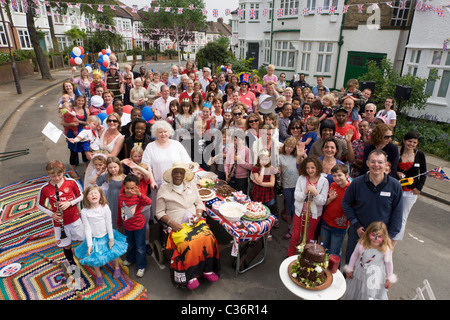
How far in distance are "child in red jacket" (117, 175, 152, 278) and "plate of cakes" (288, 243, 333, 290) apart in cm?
238

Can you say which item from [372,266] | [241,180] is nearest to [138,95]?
[241,180]

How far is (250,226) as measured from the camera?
164 inches

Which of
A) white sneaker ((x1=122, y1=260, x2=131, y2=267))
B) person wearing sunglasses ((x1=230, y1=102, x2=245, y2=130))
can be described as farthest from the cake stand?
person wearing sunglasses ((x1=230, y1=102, x2=245, y2=130))

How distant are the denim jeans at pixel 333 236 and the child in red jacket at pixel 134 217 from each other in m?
2.69

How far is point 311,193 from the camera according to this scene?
4.21 meters

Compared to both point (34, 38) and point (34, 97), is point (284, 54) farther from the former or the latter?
point (34, 38)

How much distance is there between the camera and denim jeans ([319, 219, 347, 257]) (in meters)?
4.14

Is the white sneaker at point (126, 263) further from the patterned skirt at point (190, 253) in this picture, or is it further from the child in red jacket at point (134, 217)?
the patterned skirt at point (190, 253)

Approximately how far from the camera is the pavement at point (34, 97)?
7.23m

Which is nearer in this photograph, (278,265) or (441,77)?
(278,265)

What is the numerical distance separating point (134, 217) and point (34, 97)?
18.1 m

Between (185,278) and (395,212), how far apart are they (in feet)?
9.68

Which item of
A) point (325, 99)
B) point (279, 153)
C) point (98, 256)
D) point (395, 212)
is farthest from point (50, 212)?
point (325, 99)

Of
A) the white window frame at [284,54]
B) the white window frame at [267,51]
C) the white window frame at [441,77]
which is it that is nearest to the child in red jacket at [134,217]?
the white window frame at [441,77]
